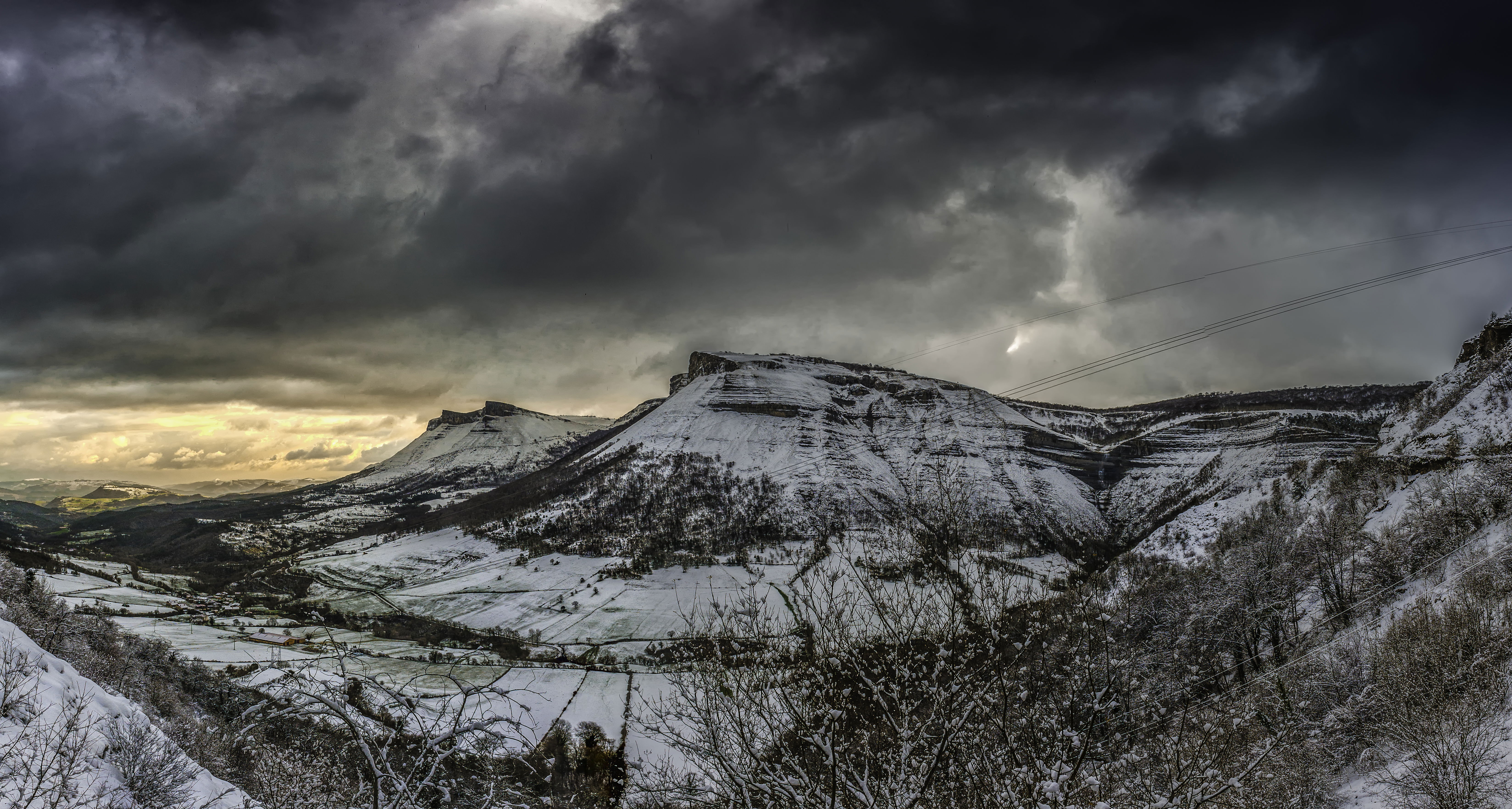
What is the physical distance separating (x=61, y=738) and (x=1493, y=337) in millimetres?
116309

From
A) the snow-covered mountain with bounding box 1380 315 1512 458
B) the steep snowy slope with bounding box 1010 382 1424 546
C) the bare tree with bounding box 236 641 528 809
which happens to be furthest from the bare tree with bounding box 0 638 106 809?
the steep snowy slope with bounding box 1010 382 1424 546

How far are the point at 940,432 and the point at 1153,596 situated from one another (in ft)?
140

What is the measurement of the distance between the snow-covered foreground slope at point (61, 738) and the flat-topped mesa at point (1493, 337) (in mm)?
107470

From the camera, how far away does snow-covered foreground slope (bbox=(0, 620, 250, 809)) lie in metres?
10.1

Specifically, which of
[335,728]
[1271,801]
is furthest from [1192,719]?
[335,728]

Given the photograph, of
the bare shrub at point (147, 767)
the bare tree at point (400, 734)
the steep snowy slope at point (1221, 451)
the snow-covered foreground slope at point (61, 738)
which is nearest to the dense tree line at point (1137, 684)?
the bare tree at point (400, 734)

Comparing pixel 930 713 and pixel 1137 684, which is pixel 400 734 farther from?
pixel 1137 684

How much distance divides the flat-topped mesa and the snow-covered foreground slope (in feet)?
353

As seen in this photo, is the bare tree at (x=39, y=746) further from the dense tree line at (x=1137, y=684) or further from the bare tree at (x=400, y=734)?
the dense tree line at (x=1137, y=684)

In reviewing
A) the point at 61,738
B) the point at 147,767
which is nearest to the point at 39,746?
the point at 61,738

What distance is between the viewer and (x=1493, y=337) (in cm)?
6950

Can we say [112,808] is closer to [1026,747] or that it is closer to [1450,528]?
[1026,747]

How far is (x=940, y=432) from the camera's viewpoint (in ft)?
45.0

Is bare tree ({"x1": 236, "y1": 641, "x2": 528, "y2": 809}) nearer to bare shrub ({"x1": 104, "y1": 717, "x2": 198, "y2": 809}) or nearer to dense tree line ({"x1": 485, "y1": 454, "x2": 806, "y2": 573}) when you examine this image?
bare shrub ({"x1": 104, "y1": 717, "x2": 198, "y2": 809})
